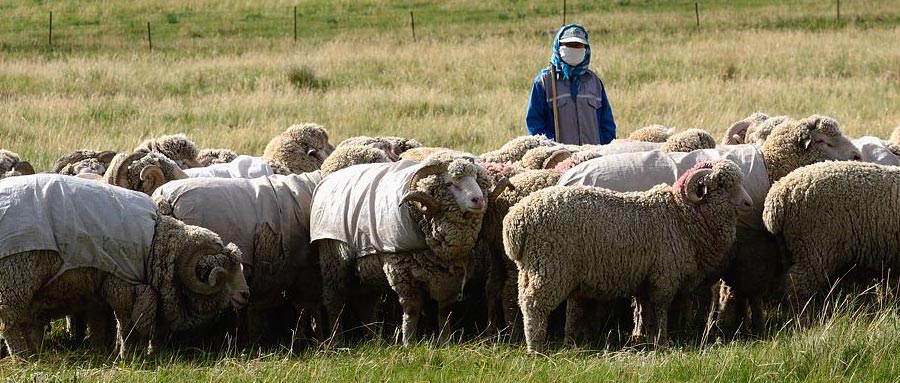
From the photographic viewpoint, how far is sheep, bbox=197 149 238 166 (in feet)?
37.7

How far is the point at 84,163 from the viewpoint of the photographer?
409 inches

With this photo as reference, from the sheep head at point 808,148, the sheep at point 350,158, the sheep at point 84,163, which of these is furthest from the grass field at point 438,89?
the sheep at point 84,163

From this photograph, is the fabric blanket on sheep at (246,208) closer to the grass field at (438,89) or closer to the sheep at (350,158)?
the sheep at (350,158)

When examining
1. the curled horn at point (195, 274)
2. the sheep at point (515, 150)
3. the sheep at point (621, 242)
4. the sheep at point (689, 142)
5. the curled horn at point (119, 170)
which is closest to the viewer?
the sheep at point (621, 242)

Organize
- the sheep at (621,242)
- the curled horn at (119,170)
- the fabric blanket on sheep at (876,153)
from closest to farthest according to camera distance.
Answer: the sheep at (621,242)
the curled horn at (119,170)
the fabric blanket on sheep at (876,153)

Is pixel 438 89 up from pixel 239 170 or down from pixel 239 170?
down

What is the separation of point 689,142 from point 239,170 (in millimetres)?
3654

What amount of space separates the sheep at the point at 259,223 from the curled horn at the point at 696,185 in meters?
2.80

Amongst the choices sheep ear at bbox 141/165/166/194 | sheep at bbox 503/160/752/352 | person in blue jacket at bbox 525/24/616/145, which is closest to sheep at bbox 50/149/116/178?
sheep ear at bbox 141/165/166/194

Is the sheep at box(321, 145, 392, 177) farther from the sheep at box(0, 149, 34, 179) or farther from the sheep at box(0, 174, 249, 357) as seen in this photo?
the sheep at box(0, 149, 34, 179)

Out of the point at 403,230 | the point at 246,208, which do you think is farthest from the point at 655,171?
the point at 246,208

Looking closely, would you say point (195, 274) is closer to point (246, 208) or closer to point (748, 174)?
point (246, 208)

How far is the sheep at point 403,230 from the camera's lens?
317 inches

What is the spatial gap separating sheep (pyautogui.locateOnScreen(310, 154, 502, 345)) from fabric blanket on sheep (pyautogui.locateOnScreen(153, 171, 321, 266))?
0.75 ft
